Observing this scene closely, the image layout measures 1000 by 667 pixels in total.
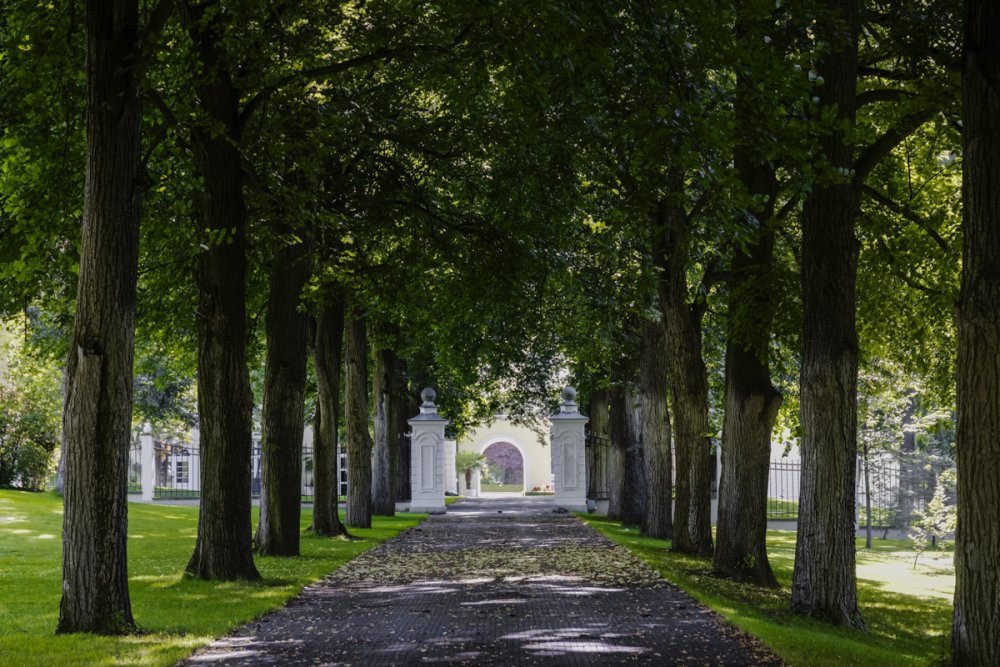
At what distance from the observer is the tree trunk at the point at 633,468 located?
28047 mm

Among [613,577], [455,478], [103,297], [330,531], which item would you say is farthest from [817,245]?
[455,478]

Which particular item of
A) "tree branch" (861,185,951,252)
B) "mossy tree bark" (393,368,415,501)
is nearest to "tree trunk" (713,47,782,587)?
"tree branch" (861,185,951,252)

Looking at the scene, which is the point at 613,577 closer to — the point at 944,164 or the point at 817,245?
the point at 817,245

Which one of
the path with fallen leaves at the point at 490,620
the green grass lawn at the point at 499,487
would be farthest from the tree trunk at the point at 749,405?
the green grass lawn at the point at 499,487

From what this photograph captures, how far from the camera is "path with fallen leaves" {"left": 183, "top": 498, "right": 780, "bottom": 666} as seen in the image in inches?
357

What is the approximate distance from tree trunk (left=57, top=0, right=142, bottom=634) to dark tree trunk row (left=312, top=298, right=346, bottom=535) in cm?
1236

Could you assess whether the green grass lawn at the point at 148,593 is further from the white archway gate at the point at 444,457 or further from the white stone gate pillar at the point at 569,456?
the white stone gate pillar at the point at 569,456

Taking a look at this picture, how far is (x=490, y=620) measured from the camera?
11.2 meters

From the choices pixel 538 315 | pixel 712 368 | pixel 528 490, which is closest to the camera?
pixel 538 315

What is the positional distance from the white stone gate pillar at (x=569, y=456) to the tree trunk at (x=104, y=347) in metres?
28.0

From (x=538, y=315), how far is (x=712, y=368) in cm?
1046

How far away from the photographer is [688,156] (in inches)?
370

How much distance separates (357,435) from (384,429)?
596 centimetres

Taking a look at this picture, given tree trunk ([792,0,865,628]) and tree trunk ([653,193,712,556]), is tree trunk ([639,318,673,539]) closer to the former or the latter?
tree trunk ([653,193,712,556])
